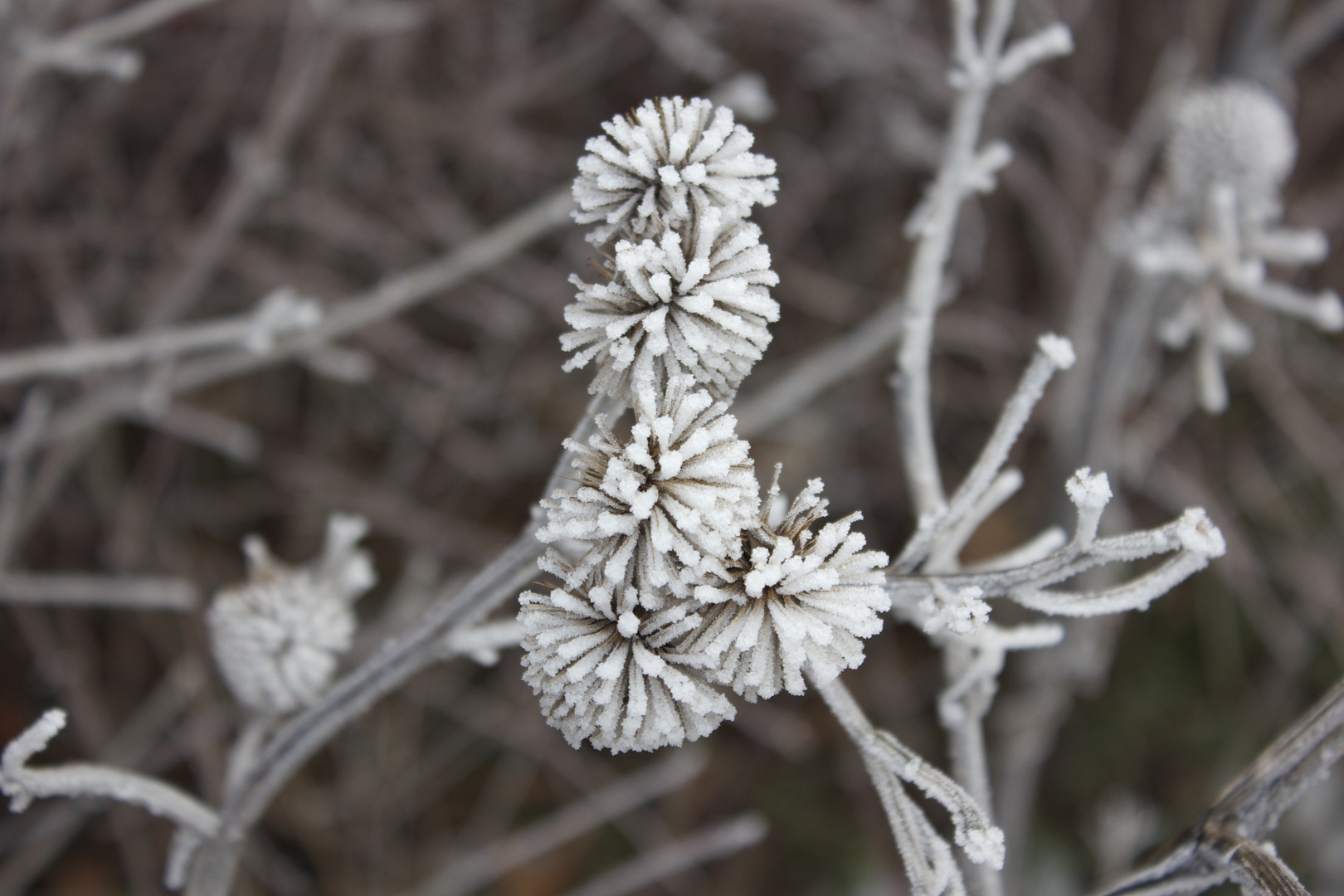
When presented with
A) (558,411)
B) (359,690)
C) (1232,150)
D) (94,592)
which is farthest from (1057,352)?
(558,411)

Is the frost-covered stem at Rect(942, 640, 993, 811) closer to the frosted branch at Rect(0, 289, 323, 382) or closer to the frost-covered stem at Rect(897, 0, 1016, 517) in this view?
the frost-covered stem at Rect(897, 0, 1016, 517)

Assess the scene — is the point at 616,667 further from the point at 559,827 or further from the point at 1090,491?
the point at 559,827

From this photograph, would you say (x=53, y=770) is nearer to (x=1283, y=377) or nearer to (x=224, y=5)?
(x=224, y=5)

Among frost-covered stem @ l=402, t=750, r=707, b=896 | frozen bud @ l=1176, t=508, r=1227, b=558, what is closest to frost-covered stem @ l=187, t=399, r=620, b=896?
frozen bud @ l=1176, t=508, r=1227, b=558

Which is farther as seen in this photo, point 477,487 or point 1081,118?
point 477,487

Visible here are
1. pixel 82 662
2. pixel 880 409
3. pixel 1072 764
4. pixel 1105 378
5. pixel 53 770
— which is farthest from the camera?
pixel 880 409

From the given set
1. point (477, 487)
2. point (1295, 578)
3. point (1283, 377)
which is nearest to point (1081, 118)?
point (1283, 377)
